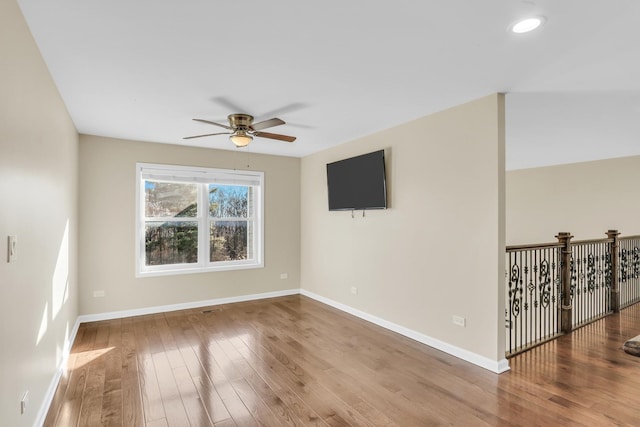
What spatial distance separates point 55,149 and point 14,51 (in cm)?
125

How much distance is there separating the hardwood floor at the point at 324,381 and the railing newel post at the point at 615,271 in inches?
36.4

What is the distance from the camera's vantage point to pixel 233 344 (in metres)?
3.55

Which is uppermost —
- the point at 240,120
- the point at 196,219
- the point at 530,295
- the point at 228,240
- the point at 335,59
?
the point at 335,59

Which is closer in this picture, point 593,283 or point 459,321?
point 459,321

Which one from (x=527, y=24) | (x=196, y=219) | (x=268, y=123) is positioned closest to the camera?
(x=527, y=24)

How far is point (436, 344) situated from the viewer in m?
3.47

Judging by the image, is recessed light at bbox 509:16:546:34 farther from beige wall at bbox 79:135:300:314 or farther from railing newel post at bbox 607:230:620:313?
railing newel post at bbox 607:230:620:313

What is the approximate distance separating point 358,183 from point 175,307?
3.29 metres

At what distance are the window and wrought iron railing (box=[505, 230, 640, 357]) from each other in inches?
150

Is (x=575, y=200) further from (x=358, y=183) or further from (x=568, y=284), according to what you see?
(x=358, y=183)

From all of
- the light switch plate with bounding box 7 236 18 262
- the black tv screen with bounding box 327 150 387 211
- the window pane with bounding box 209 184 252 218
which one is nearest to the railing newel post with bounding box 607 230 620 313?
the black tv screen with bounding box 327 150 387 211

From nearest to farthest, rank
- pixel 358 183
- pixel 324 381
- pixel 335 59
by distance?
pixel 335 59 → pixel 324 381 → pixel 358 183

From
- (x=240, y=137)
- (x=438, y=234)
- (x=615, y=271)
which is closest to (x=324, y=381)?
(x=438, y=234)

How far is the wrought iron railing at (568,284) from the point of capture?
3424mm
